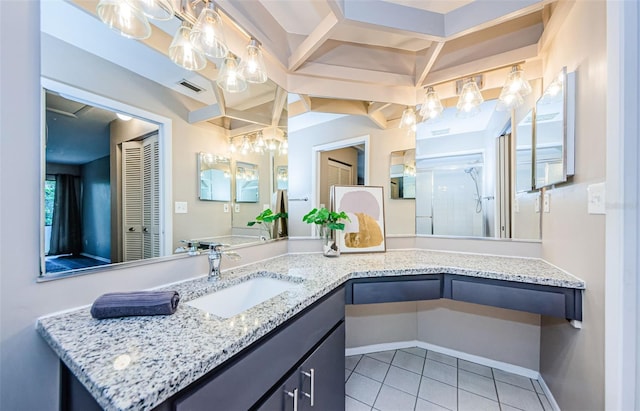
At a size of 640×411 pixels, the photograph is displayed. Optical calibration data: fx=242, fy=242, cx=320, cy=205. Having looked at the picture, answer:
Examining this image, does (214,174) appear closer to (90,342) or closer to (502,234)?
(90,342)

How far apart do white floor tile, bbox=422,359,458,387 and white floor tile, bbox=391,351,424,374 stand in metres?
0.04

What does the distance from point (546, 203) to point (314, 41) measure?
1.76 meters

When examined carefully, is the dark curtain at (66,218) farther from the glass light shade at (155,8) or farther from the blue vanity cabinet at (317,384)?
the blue vanity cabinet at (317,384)

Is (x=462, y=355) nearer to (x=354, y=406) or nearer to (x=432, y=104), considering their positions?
(x=354, y=406)

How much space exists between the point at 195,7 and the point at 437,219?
2.05 m

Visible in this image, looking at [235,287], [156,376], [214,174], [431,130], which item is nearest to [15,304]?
[156,376]

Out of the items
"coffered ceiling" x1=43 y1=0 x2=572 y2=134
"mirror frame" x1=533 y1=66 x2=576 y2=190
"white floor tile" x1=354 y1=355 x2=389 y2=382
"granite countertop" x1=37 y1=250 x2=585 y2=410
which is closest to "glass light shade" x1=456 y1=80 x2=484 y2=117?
"coffered ceiling" x1=43 y1=0 x2=572 y2=134

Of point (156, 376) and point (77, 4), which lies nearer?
point (156, 376)

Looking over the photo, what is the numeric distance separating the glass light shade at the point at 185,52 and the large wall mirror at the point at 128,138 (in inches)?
1.6

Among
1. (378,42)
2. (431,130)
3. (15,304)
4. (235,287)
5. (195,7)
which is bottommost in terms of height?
(235,287)

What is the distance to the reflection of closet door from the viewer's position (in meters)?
0.99

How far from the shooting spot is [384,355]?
2.00 m

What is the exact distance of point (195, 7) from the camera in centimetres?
115

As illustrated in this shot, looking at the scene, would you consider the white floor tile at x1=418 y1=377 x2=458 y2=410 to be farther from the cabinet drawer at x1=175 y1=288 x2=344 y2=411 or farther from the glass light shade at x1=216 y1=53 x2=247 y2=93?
the glass light shade at x1=216 y1=53 x2=247 y2=93
